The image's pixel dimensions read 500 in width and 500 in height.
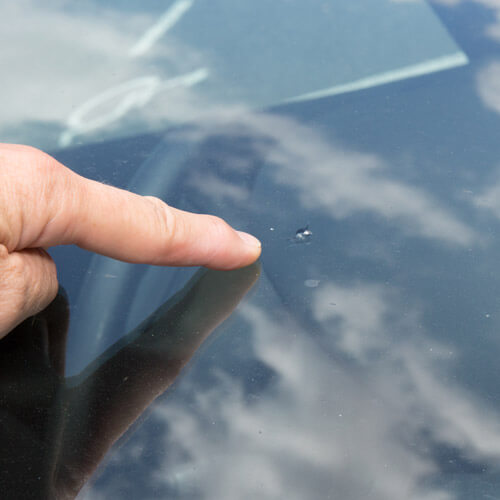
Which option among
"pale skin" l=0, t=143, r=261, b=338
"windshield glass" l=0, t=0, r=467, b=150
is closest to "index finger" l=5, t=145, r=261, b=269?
"pale skin" l=0, t=143, r=261, b=338

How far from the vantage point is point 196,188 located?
987mm

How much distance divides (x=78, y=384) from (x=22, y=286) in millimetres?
153

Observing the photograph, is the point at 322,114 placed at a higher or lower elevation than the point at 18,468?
higher

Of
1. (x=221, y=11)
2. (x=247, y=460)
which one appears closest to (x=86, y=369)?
(x=247, y=460)

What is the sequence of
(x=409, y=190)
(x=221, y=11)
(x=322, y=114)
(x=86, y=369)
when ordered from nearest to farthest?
(x=86, y=369), (x=409, y=190), (x=322, y=114), (x=221, y=11)

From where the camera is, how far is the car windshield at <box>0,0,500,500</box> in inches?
27.3

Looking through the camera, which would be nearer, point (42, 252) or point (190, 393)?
point (190, 393)

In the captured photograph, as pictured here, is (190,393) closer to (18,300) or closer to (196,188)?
(18,300)

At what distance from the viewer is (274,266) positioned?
0.88 metres

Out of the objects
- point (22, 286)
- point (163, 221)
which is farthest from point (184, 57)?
point (22, 286)

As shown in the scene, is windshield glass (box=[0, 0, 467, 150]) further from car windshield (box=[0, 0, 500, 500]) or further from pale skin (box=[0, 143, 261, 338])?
pale skin (box=[0, 143, 261, 338])

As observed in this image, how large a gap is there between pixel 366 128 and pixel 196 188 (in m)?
0.32

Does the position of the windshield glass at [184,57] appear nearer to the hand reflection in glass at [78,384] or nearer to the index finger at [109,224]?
the index finger at [109,224]

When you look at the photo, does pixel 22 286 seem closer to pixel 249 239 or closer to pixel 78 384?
pixel 78 384
